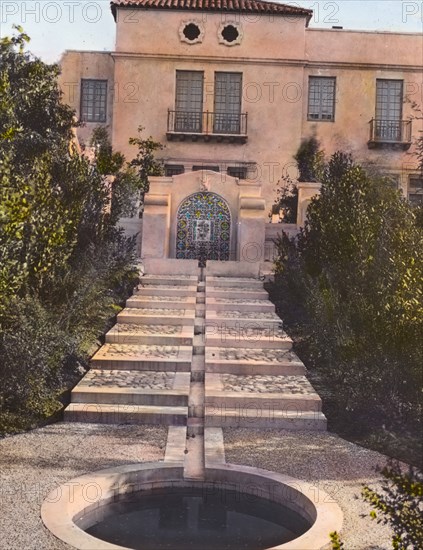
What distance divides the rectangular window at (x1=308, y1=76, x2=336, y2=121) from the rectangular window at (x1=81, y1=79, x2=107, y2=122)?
341 inches

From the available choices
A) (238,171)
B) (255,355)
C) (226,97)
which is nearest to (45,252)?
(255,355)

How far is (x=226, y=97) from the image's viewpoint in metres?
30.2

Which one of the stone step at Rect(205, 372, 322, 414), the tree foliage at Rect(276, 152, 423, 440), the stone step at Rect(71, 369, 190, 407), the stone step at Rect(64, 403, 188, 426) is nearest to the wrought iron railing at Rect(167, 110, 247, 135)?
the tree foliage at Rect(276, 152, 423, 440)

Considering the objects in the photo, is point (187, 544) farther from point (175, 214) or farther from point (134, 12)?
point (134, 12)

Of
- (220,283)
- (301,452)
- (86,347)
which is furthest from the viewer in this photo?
(220,283)

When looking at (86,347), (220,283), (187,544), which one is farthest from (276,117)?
(187,544)

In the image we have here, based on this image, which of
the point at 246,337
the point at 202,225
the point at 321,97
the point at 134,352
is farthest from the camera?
the point at 321,97

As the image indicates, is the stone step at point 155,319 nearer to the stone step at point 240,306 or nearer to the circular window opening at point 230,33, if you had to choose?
the stone step at point 240,306

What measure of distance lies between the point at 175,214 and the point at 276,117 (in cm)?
1041

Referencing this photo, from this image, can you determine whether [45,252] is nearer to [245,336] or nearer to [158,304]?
[245,336]

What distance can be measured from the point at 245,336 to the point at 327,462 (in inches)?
217

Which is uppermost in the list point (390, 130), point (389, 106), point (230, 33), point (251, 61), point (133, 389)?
point (230, 33)

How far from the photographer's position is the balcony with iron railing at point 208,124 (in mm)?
29609

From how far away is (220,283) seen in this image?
18594 millimetres
